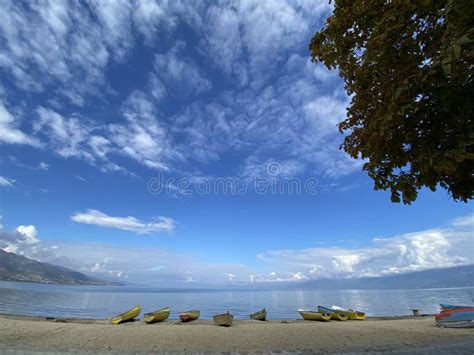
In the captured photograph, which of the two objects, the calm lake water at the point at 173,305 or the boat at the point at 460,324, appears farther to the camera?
the calm lake water at the point at 173,305

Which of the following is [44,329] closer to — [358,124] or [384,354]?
[384,354]

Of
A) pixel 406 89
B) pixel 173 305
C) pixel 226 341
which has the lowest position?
pixel 226 341

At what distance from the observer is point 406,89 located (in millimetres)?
6531

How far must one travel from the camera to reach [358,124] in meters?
9.78

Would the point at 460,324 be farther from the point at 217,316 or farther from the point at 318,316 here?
the point at 217,316

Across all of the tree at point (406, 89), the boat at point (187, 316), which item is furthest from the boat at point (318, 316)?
the tree at point (406, 89)

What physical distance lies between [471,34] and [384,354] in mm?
11734

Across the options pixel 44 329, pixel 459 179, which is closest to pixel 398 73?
pixel 459 179

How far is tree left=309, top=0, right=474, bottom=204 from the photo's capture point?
6.54 metres

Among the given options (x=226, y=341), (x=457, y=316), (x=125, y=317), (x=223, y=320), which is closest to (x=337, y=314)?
(x=457, y=316)

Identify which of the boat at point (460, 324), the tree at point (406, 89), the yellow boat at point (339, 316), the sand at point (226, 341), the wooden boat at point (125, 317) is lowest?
the sand at point (226, 341)

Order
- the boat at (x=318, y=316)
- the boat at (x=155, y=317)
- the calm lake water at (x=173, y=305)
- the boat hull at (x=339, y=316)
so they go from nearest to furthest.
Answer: the boat at (x=155, y=317) < the boat at (x=318, y=316) < the boat hull at (x=339, y=316) < the calm lake water at (x=173, y=305)

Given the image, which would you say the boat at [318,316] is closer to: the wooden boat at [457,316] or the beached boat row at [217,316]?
the beached boat row at [217,316]

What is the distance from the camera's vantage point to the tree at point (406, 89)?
257 inches
